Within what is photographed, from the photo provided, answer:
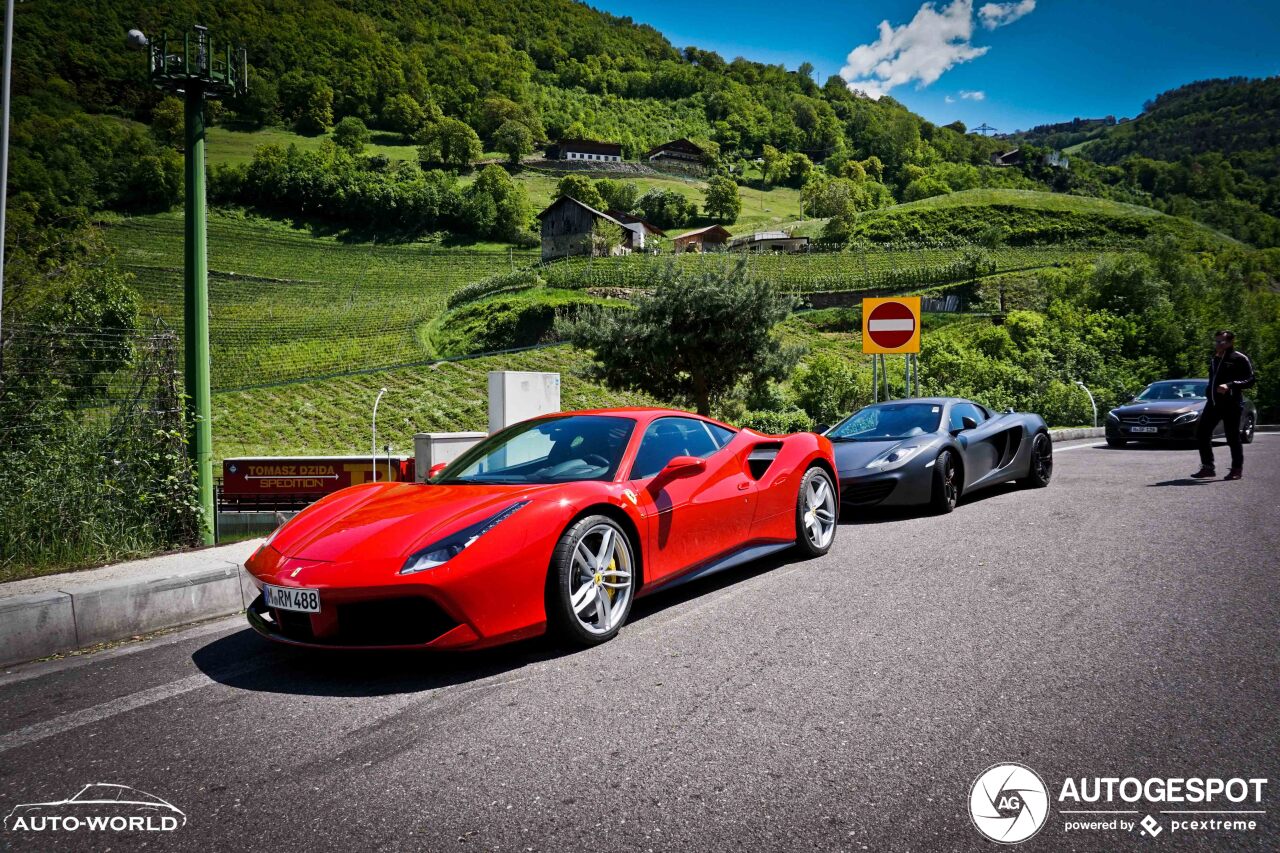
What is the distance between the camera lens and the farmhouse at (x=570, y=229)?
3531 inches

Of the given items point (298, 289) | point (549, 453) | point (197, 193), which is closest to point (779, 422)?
point (197, 193)

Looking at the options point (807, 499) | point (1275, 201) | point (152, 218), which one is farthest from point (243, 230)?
point (1275, 201)

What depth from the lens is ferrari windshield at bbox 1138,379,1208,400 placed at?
15.4 meters

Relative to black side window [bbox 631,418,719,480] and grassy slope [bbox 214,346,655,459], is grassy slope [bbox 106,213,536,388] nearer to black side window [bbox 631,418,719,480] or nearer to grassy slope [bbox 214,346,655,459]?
grassy slope [bbox 214,346,655,459]

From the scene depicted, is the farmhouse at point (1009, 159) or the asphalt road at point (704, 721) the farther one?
the farmhouse at point (1009, 159)

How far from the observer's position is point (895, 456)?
26.3 feet

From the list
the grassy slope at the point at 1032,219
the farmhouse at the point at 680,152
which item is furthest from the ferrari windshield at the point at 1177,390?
the farmhouse at the point at 680,152

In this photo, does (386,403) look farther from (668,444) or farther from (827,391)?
(668,444)

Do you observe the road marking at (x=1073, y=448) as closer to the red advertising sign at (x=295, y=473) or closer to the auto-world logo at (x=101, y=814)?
the auto-world logo at (x=101, y=814)

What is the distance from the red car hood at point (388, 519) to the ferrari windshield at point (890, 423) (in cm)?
537

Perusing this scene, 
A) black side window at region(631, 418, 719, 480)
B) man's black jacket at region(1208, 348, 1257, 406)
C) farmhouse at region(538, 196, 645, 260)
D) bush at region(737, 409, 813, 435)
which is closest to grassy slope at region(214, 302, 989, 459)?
bush at region(737, 409, 813, 435)

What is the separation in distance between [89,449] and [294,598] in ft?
10.9

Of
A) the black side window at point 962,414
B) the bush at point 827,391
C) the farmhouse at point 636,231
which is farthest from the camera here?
the farmhouse at point 636,231

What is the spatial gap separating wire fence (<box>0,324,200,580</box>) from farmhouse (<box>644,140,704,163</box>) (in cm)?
16247
